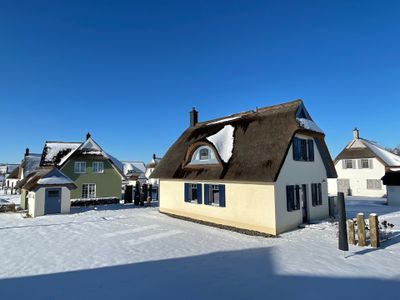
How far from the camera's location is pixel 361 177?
32.7 metres

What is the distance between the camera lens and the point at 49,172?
68.9 ft

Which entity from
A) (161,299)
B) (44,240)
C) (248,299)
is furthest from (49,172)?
(248,299)

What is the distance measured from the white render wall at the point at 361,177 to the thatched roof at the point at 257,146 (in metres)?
18.1

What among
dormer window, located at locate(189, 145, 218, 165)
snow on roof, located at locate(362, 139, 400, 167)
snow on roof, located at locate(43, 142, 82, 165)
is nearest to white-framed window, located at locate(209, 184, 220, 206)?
dormer window, located at locate(189, 145, 218, 165)

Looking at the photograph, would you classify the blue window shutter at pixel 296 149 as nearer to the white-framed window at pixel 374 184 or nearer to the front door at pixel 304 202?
the front door at pixel 304 202

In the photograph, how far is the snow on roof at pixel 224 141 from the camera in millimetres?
16266

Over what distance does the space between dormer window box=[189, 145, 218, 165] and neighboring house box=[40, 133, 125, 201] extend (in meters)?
13.7

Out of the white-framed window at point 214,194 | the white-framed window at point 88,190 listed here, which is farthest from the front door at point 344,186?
the white-framed window at point 88,190

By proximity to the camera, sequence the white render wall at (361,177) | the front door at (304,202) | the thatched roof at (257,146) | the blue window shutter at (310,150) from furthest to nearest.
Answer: the white render wall at (361,177), the blue window shutter at (310,150), the front door at (304,202), the thatched roof at (257,146)

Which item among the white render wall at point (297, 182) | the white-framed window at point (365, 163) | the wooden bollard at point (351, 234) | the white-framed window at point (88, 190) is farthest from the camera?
the white-framed window at point (365, 163)

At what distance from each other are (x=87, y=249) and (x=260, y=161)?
30.6 feet

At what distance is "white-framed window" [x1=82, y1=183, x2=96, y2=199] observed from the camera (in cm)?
2707

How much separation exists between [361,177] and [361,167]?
1277mm

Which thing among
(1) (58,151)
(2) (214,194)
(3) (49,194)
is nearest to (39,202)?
(3) (49,194)
